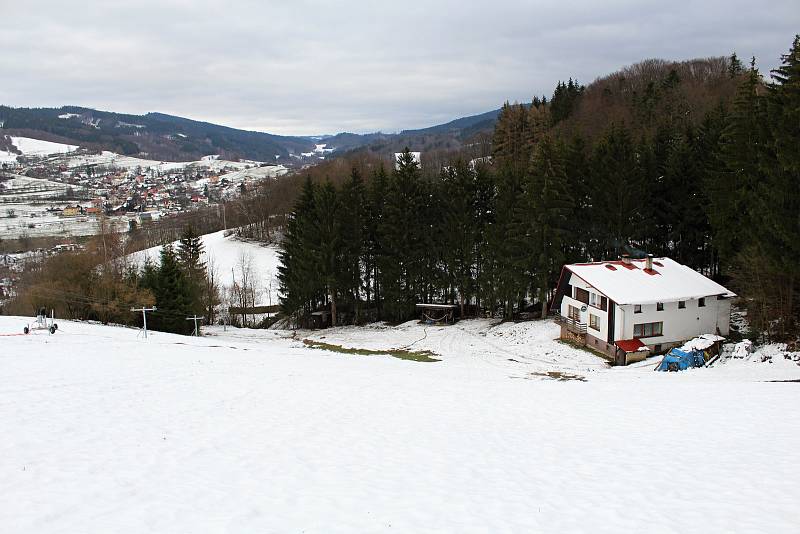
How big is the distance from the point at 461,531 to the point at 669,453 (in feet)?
21.4

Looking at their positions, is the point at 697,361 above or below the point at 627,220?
below

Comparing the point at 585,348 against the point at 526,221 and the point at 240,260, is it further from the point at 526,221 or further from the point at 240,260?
the point at 240,260

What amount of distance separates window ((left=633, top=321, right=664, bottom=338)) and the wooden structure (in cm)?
1489

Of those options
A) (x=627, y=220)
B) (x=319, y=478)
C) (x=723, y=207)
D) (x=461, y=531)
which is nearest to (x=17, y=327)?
(x=319, y=478)

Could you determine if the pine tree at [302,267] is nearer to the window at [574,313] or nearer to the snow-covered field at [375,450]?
the window at [574,313]

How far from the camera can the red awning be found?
92.7 feet

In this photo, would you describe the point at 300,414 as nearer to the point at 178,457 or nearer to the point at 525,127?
the point at 178,457

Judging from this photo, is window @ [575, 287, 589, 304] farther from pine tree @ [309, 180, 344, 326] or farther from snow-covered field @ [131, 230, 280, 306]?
snow-covered field @ [131, 230, 280, 306]

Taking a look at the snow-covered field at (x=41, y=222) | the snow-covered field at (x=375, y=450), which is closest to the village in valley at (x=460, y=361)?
the snow-covered field at (x=375, y=450)

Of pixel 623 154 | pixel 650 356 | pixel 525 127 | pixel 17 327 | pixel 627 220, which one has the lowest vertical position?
pixel 650 356

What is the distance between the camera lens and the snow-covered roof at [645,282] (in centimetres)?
2942

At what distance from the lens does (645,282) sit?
30.7 m

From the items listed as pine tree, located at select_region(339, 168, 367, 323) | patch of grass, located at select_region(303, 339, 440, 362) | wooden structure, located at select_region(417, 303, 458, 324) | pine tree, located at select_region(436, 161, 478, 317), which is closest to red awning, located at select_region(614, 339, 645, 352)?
patch of grass, located at select_region(303, 339, 440, 362)

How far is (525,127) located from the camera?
68.2m
